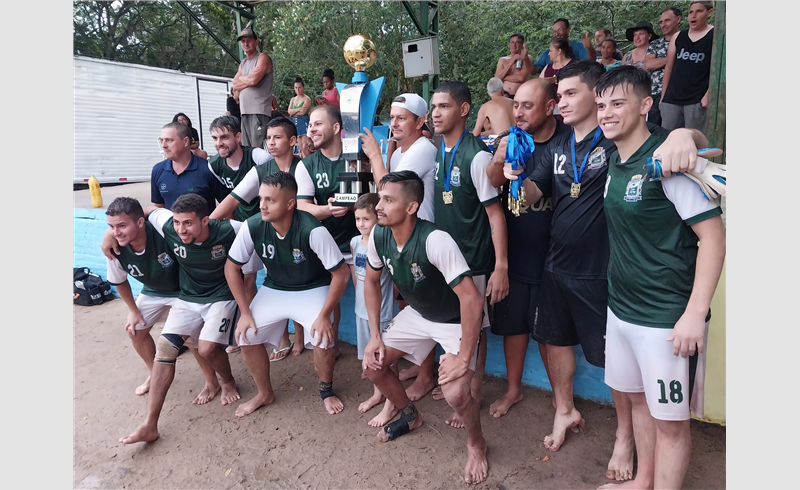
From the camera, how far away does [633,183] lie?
2166mm

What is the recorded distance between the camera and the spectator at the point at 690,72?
5.14 m

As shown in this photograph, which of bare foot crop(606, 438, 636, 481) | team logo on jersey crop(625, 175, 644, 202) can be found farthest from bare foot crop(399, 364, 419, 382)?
team logo on jersey crop(625, 175, 644, 202)

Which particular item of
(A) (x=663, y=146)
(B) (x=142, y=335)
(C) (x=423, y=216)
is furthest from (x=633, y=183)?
(B) (x=142, y=335)

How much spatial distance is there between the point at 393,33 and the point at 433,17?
5.77 metres

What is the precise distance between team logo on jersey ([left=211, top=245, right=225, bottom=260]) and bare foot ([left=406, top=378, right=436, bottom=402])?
5.85 ft

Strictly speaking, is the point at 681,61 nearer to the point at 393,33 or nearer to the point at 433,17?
the point at 433,17

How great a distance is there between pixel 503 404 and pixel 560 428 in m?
0.48

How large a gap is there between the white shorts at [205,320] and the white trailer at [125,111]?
10445mm

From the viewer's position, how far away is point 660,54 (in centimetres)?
606

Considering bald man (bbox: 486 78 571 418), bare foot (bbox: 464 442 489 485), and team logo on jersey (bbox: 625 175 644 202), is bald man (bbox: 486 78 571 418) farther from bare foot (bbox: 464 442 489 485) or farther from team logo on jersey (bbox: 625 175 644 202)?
team logo on jersey (bbox: 625 175 644 202)

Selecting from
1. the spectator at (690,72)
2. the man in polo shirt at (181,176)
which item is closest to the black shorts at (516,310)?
the man in polo shirt at (181,176)

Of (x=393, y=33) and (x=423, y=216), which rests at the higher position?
(x=393, y=33)

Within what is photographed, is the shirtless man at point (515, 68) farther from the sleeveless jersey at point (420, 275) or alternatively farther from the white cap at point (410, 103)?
the sleeveless jersey at point (420, 275)

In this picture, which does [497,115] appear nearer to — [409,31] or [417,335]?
[417,335]
